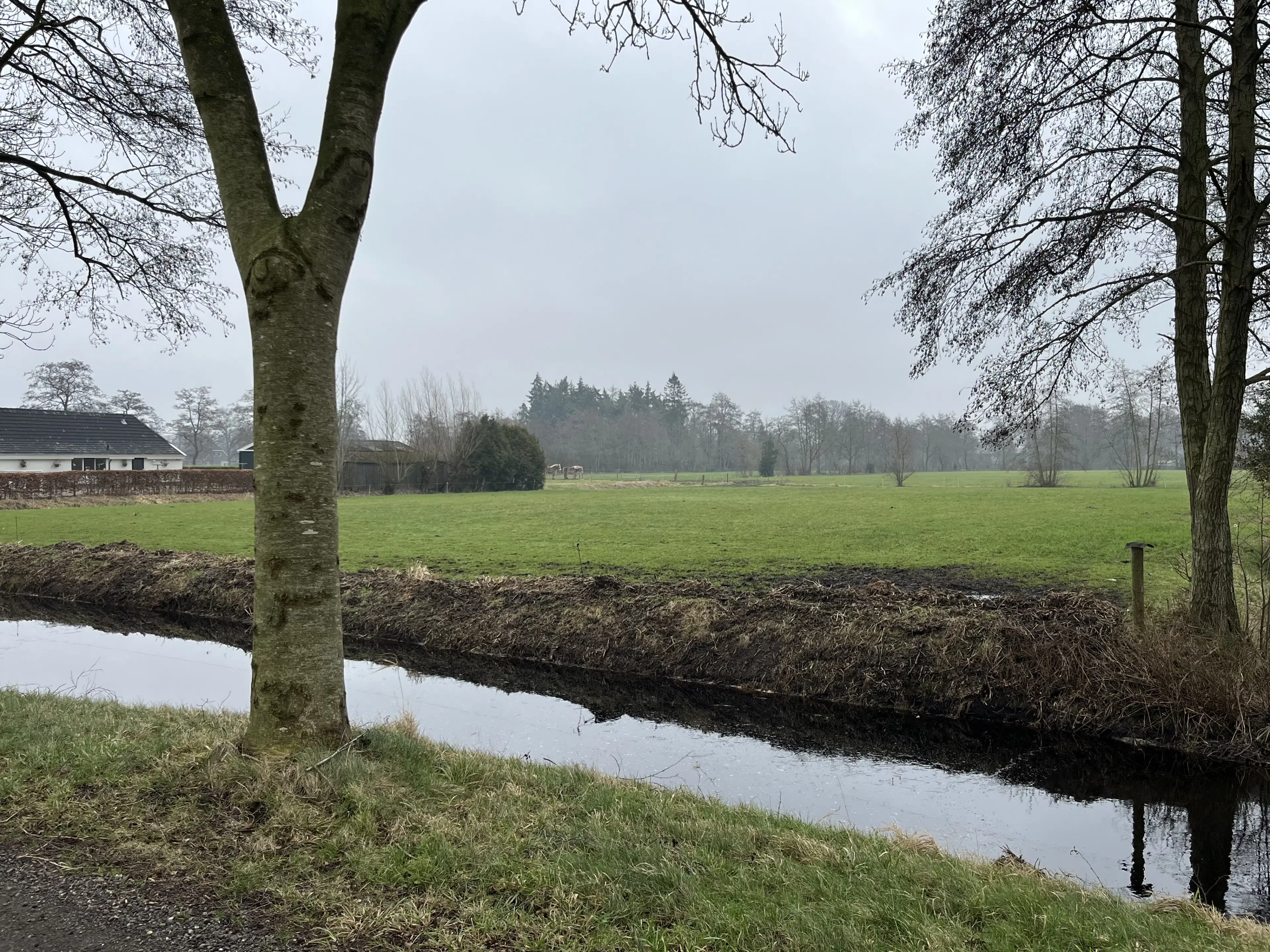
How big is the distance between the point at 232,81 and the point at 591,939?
4844 millimetres

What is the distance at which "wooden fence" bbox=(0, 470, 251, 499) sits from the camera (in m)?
34.8

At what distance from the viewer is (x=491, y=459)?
168 ft

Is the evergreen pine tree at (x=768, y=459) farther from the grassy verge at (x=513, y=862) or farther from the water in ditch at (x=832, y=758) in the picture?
the grassy verge at (x=513, y=862)

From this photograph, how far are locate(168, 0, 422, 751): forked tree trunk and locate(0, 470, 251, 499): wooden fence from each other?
3897cm

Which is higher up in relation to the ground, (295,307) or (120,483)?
(295,307)

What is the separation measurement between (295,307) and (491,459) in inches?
1863

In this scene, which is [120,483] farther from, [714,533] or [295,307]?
[295,307]

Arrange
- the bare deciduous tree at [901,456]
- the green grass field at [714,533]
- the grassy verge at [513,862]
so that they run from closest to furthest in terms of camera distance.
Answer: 1. the grassy verge at [513,862]
2. the green grass field at [714,533]
3. the bare deciduous tree at [901,456]

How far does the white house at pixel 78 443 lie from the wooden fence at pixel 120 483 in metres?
8.19

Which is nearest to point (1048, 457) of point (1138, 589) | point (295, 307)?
point (1138, 589)

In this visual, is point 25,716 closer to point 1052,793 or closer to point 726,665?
point 726,665

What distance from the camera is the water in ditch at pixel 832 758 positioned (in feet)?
18.3

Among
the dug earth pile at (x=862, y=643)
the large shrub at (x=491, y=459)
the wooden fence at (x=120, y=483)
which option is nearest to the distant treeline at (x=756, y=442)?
the large shrub at (x=491, y=459)

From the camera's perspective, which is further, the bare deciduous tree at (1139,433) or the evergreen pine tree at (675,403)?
the evergreen pine tree at (675,403)
